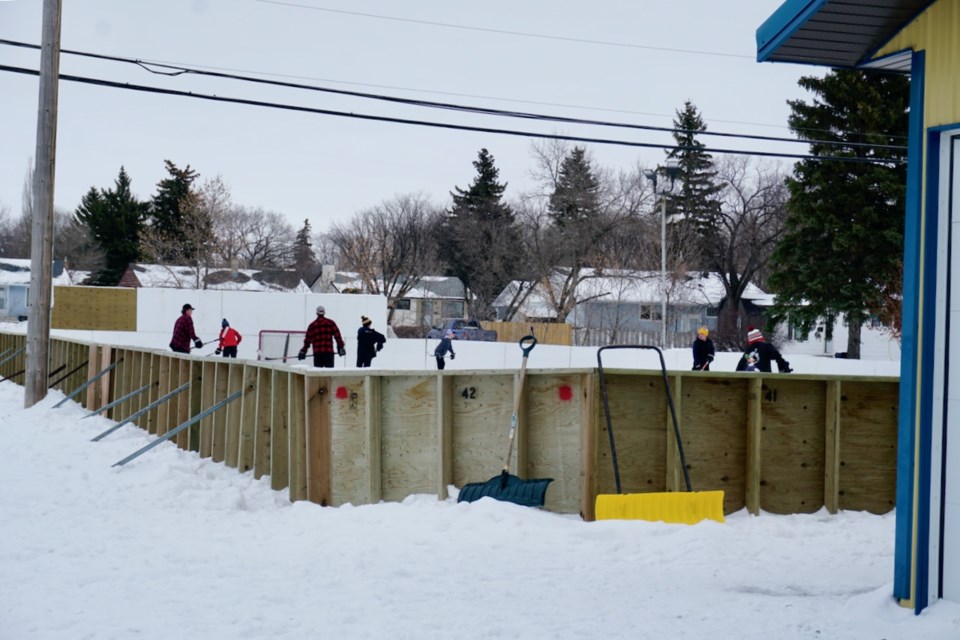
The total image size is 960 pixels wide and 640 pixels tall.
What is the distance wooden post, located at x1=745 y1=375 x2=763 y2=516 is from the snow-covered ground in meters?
0.35

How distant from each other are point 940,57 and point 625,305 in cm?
4877

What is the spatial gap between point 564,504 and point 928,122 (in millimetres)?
4808

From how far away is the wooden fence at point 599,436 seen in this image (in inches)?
346

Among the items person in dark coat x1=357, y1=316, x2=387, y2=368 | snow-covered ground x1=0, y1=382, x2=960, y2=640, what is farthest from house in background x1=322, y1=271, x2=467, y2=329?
snow-covered ground x1=0, y1=382, x2=960, y2=640

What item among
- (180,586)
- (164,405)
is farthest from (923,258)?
(164,405)

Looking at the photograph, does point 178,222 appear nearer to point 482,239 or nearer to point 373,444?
point 482,239

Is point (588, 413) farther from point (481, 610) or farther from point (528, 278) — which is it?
point (528, 278)

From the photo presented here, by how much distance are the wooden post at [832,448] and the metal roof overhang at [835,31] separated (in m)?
3.47

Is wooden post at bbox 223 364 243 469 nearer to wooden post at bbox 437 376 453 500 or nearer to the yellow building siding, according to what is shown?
wooden post at bbox 437 376 453 500

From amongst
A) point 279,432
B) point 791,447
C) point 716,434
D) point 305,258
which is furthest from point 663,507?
point 305,258

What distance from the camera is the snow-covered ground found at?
528cm

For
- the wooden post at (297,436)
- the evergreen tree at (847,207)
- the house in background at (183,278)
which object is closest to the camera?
the wooden post at (297,436)

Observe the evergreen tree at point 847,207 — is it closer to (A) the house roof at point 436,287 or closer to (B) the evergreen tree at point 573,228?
(B) the evergreen tree at point 573,228

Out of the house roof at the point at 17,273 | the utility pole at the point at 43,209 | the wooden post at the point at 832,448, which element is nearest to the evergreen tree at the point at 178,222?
the house roof at the point at 17,273
